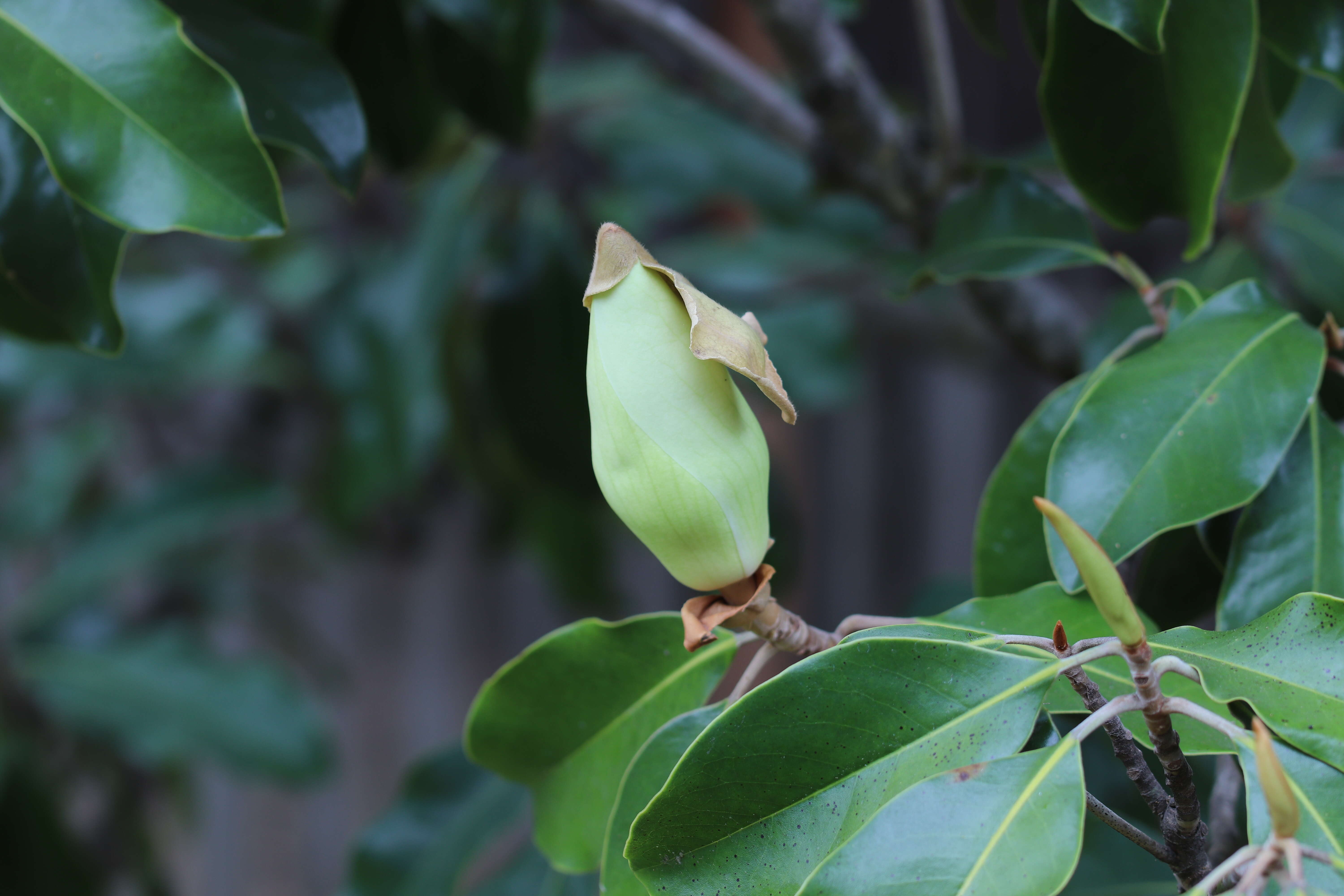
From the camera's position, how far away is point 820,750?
271 millimetres

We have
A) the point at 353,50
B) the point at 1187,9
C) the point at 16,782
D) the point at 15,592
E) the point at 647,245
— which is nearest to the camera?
the point at 1187,9

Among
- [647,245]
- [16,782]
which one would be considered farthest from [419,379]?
[16,782]

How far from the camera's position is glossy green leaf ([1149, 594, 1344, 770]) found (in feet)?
0.84

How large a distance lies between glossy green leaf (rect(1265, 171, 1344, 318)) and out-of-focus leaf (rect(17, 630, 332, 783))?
102 centimetres

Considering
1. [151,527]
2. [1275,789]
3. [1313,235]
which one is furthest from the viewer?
[151,527]

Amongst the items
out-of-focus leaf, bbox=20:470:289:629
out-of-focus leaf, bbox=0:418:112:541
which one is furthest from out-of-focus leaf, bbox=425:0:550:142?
out-of-focus leaf, bbox=0:418:112:541

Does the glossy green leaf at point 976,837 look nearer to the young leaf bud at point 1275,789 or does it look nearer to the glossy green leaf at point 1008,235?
the young leaf bud at point 1275,789

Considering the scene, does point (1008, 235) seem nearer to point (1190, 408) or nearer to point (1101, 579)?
point (1190, 408)

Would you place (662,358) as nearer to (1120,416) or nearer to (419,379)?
(1120,416)

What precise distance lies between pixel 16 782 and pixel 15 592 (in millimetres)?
981

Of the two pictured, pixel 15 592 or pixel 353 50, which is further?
pixel 15 592

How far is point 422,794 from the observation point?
680mm

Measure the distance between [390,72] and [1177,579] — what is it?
547 mm

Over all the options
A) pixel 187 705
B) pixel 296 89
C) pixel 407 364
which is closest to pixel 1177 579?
pixel 296 89
